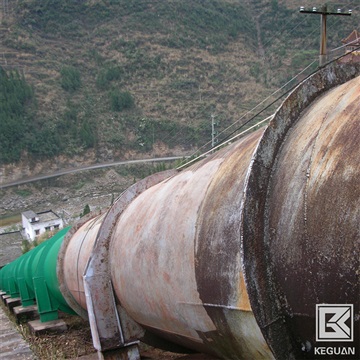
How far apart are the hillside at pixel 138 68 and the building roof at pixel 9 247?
78.6 ft

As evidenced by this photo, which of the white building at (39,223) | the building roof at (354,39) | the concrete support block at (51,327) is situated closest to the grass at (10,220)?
the white building at (39,223)

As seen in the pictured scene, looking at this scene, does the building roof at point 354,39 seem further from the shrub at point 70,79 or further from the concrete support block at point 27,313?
the shrub at point 70,79

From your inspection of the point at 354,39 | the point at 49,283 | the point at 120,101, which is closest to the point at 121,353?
the point at 49,283

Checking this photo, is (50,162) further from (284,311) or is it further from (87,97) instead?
(284,311)

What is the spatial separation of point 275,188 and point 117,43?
9689 centimetres

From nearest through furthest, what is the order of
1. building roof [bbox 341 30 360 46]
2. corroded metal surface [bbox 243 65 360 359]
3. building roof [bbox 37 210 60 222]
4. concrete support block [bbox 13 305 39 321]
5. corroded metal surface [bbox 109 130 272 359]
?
corroded metal surface [bbox 243 65 360 359] → corroded metal surface [bbox 109 130 272 359] → building roof [bbox 341 30 360 46] → concrete support block [bbox 13 305 39 321] → building roof [bbox 37 210 60 222]

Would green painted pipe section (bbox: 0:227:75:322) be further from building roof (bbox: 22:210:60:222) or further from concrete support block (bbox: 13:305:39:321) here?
building roof (bbox: 22:210:60:222)

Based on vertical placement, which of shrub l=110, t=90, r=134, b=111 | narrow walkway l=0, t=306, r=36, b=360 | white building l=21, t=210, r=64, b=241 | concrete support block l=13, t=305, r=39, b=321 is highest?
shrub l=110, t=90, r=134, b=111

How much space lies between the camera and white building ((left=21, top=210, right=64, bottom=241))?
49.6 m

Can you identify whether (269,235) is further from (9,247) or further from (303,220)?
(9,247)

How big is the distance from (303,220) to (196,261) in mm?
622

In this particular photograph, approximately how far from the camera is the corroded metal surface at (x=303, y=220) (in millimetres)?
1604

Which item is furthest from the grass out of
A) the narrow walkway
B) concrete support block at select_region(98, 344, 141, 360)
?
concrete support block at select_region(98, 344, 141, 360)

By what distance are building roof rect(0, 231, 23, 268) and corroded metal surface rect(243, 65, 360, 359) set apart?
Answer: 27066 mm
